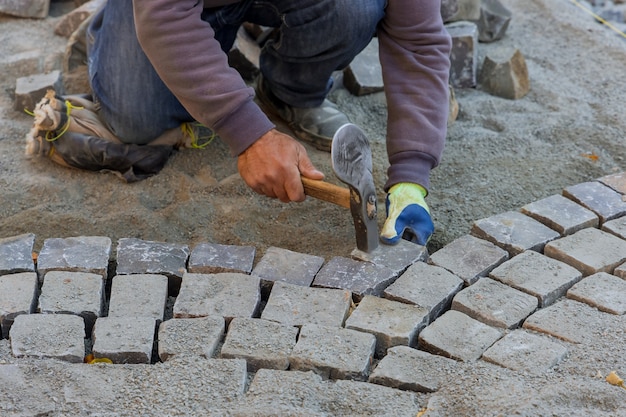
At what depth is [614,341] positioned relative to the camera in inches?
94.7

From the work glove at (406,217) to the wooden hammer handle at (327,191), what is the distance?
9.1 inches

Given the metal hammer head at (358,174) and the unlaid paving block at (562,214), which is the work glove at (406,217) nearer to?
the metal hammer head at (358,174)

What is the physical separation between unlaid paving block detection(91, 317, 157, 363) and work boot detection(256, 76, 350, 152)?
54.1 inches

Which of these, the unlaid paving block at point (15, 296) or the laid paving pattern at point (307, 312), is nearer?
the laid paving pattern at point (307, 312)

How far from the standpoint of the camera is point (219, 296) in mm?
2586

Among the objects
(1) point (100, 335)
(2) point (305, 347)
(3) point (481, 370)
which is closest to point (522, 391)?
(3) point (481, 370)

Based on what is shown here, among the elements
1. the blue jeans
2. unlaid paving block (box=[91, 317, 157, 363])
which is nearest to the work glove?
the blue jeans

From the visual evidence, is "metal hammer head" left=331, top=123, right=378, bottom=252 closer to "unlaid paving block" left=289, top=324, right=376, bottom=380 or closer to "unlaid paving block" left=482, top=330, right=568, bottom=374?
"unlaid paving block" left=289, top=324, right=376, bottom=380

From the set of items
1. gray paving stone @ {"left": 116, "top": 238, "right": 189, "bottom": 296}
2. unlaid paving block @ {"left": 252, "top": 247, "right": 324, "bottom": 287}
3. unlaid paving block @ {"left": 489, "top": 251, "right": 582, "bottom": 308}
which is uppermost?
unlaid paving block @ {"left": 489, "top": 251, "right": 582, "bottom": 308}

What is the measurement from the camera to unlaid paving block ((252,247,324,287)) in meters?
2.69

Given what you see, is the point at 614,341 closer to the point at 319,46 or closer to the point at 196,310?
the point at 196,310

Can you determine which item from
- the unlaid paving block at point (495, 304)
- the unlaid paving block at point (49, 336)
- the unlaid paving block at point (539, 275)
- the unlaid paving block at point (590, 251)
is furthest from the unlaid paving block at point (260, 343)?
the unlaid paving block at point (590, 251)

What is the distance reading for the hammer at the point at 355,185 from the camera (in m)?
2.48

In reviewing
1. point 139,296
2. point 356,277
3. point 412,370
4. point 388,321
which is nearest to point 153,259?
point 139,296
